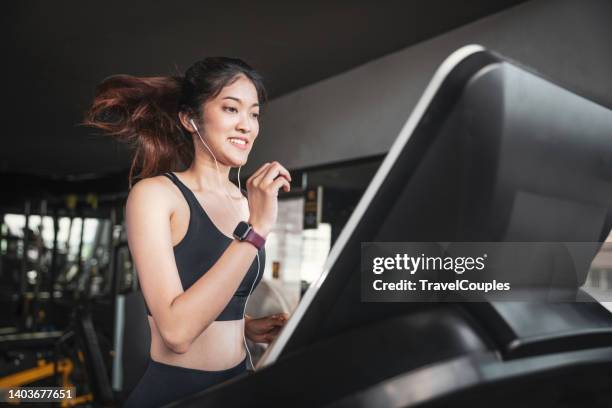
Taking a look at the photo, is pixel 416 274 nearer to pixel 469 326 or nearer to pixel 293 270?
pixel 469 326

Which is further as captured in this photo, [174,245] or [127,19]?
[127,19]

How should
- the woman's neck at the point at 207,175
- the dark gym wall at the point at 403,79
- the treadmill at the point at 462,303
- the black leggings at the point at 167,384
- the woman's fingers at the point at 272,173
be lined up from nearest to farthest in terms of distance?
the treadmill at the point at 462,303 < the woman's fingers at the point at 272,173 < the black leggings at the point at 167,384 < the woman's neck at the point at 207,175 < the dark gym wall at the point at 403,79

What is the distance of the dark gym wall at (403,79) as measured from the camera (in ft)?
8.95

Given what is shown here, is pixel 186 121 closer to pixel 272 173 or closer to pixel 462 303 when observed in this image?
pixel 272 173

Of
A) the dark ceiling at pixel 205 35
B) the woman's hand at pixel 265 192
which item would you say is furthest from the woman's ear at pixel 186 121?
the dark ceiling at pixel 205 35

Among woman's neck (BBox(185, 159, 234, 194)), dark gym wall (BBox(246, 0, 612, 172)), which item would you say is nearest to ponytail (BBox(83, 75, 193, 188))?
woman's neck (BBox(185, 159, 234, 194))

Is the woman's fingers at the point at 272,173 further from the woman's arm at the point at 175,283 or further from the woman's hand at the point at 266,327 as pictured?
the woman's hand at the point at 266,327

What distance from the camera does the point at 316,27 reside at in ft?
11.7

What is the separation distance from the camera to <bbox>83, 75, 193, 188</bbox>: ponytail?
1.18 metres

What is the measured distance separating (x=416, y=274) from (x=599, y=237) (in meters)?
0.27

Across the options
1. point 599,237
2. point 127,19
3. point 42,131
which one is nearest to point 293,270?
point 127,19

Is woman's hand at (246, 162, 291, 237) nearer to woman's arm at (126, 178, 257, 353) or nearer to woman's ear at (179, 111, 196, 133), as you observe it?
woman's arm at (126, 178, 257, 353)

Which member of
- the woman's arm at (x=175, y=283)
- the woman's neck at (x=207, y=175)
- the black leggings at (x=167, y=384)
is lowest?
the black leggings at (x=167, y=384)

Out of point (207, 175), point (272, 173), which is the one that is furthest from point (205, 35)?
point (272, 173)
